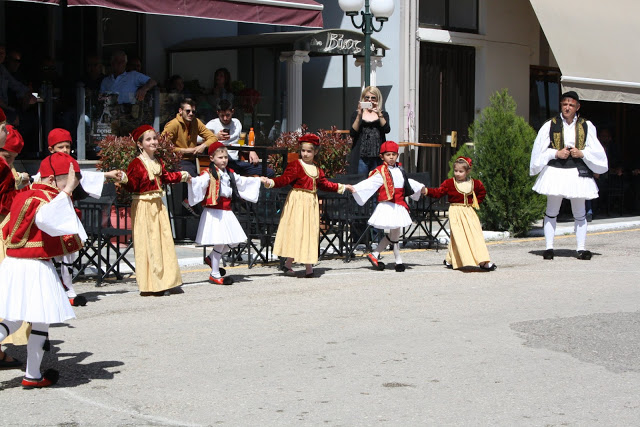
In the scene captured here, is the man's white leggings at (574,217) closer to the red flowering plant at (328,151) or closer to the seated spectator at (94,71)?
the red flowering plant at (328,151)

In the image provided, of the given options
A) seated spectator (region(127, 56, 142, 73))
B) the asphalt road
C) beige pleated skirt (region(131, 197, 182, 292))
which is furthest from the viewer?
seated spectator (region(127, 56, 142, 73))

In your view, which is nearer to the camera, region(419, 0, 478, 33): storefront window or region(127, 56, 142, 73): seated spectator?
region(127, 56, 142, 73): seated spectator

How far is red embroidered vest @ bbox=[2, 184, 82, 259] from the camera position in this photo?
6898 millimetres

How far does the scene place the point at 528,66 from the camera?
71.6 feet

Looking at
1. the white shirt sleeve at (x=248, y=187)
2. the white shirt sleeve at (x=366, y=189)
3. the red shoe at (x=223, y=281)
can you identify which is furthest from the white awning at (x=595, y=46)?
the red shoe at (x=223, y=281)

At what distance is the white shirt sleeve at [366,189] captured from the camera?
12.0 m

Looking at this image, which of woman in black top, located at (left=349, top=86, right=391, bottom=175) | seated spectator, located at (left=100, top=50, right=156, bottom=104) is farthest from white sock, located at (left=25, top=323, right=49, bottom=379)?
seated spectator, located at (left=100, top=50, right=156, bottom=104)

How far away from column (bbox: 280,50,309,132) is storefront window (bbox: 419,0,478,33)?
299 cm

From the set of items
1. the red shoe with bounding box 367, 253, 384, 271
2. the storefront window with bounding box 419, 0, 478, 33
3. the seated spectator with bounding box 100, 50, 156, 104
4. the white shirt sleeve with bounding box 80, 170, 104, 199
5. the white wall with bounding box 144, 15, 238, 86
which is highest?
the storefront window with bounding box 419, 0, 478, 33

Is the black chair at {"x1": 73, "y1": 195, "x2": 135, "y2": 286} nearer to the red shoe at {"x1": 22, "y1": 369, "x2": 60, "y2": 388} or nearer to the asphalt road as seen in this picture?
the asphalt road

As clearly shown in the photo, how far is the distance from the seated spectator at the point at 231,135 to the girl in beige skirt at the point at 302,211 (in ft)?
11.1

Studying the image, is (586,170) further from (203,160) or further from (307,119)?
(307,119)

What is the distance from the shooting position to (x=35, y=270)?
6875 millimetres

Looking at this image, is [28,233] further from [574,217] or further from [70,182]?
[574,217]
